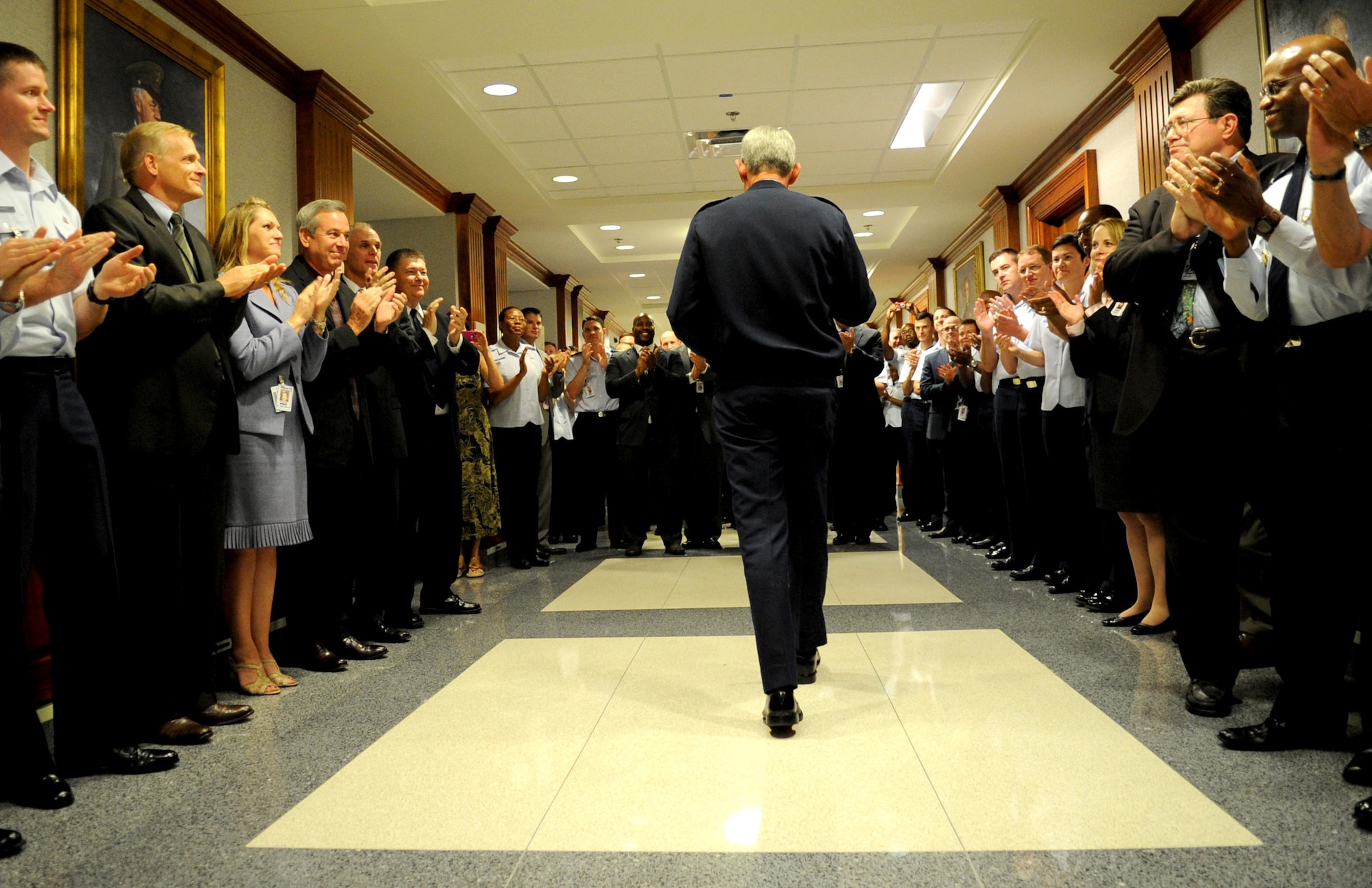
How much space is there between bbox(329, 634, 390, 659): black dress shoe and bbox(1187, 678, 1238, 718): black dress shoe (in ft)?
8.19

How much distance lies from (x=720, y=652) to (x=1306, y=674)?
1.62 m

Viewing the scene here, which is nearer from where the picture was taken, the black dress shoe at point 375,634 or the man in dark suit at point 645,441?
the black dress shoe at point 375,634

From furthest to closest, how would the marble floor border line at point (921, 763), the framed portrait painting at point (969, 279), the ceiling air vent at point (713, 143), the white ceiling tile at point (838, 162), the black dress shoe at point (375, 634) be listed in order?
the framed portrait painting at point (969, 279) → the white ceiling tile at point (838, 162) → the ceiling air vent at point (713, 143) → the black dress shoe at point (375, 634) → the marble floor border line at point (921, 763)

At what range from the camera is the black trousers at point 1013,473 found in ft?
14.4

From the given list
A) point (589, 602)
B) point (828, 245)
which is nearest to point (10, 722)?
point (828, 245)

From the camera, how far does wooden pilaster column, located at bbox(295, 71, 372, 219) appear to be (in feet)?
17.4

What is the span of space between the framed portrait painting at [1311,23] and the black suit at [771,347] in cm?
215

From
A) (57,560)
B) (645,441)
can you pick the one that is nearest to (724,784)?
(57,560)

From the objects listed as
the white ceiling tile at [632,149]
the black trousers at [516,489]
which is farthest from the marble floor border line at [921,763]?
the white ceiling tile at [632,149]

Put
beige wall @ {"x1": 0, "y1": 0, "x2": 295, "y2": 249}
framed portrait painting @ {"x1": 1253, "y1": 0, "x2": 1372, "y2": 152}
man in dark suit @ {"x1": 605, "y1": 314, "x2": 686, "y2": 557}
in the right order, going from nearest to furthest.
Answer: framed portrait painting @ {"x1": 1253, "y1": 0, "x2": 1372, "y2": 152}
beige wall @ {"x1": 0, "y1": 0, "x2": 295, "y2": 249}
man in dark suit @ {"x1": 605, "y1": 314, "x2": 686, "y2": 557}

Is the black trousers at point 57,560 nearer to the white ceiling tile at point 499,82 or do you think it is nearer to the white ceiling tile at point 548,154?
the white ceiling tile at point 499,82

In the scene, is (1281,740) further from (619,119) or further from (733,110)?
(619,119)

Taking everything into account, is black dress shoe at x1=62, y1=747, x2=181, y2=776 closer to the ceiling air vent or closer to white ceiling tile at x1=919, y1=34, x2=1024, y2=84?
white ceiling tile at x1=919, y1=34, x2=1024, y2=84

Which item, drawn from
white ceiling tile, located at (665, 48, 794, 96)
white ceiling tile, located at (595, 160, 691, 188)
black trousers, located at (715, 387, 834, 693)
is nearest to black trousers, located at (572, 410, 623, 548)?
white ceiling tile, located at (665, 48, 794, 96)
